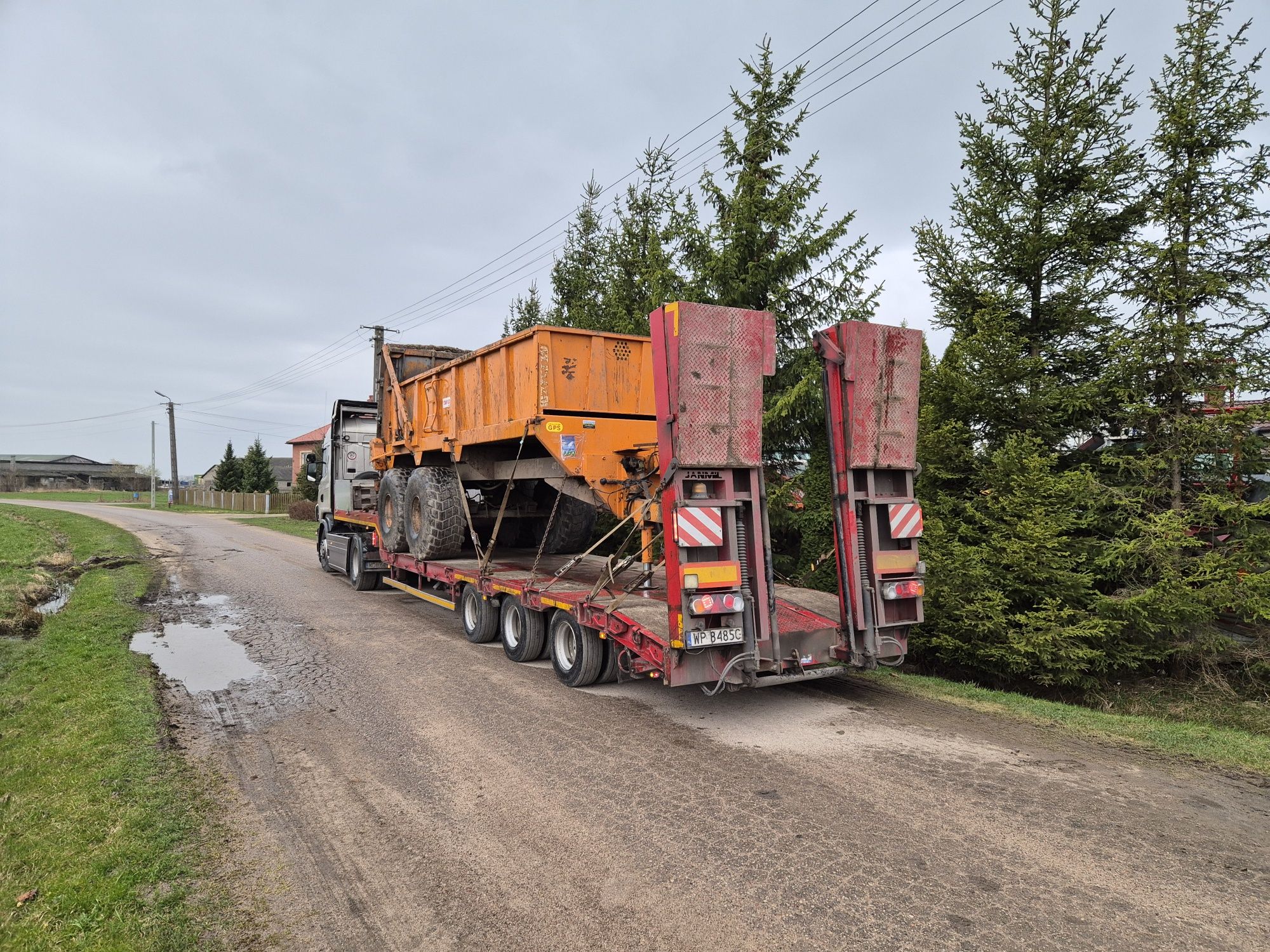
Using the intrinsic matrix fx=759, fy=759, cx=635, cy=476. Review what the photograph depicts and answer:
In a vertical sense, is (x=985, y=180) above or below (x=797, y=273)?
above

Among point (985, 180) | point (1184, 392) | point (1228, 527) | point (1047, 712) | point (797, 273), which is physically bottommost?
point (1047, 712)

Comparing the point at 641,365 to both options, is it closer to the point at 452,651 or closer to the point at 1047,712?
the point at 452,651

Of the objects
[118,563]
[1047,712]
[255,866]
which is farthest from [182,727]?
[118,563]

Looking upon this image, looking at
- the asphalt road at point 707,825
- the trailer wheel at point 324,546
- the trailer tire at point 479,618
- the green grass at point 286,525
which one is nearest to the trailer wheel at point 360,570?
the trailer wheel at point 324,546

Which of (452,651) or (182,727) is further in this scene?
(452,651)

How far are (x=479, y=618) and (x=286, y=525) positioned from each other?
2561cm

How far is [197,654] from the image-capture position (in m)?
8.50

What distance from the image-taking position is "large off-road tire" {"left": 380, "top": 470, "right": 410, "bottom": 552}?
11.2 metres

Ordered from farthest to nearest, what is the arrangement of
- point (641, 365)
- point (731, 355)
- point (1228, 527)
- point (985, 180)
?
point (985, 180) → point (641, 365) → point (1228, 527) → point (731, 355)

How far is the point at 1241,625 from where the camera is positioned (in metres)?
8.29

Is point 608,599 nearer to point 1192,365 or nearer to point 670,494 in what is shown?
point 670,494

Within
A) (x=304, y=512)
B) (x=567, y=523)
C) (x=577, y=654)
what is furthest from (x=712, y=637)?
(x=304, y=512)

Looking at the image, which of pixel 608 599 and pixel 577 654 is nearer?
pixel 608 599

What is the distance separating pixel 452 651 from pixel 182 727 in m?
3.17
